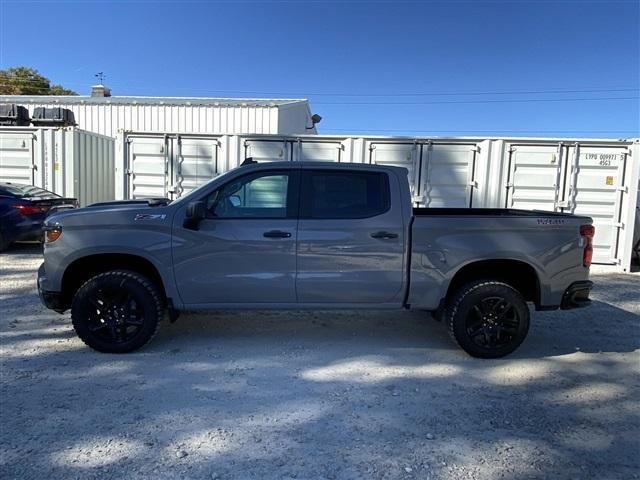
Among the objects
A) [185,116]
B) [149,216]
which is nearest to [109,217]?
[149,216]

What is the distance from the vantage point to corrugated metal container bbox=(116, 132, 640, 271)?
9.94 metres

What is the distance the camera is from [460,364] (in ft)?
15.2

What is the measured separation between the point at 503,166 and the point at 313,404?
308 inches

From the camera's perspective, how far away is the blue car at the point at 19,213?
934 cm

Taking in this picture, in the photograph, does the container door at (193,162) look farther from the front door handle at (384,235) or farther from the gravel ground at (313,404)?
the front door handle at (384,235)

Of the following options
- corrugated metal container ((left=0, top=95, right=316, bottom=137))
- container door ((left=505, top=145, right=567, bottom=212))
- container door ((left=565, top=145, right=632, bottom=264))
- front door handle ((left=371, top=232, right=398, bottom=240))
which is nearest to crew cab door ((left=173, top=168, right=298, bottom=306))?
front door handle ((left=371, top=232, right=398, bottom=240))

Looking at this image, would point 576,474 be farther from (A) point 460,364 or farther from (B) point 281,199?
(B) point 281,199

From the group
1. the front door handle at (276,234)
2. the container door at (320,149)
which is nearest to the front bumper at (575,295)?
the front door handle at (276,234)

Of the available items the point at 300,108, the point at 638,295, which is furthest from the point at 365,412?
the point at 300,108

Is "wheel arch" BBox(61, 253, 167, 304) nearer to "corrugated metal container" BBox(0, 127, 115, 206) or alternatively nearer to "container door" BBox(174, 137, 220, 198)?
"container door" BBox(174, 137, 220, 198)

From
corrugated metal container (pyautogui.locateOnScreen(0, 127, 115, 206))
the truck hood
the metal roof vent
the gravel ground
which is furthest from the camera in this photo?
the metal roof vent

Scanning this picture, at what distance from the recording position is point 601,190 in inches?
395

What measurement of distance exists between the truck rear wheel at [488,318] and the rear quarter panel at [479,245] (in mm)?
229

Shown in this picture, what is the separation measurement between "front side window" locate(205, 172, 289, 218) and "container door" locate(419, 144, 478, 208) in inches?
237
